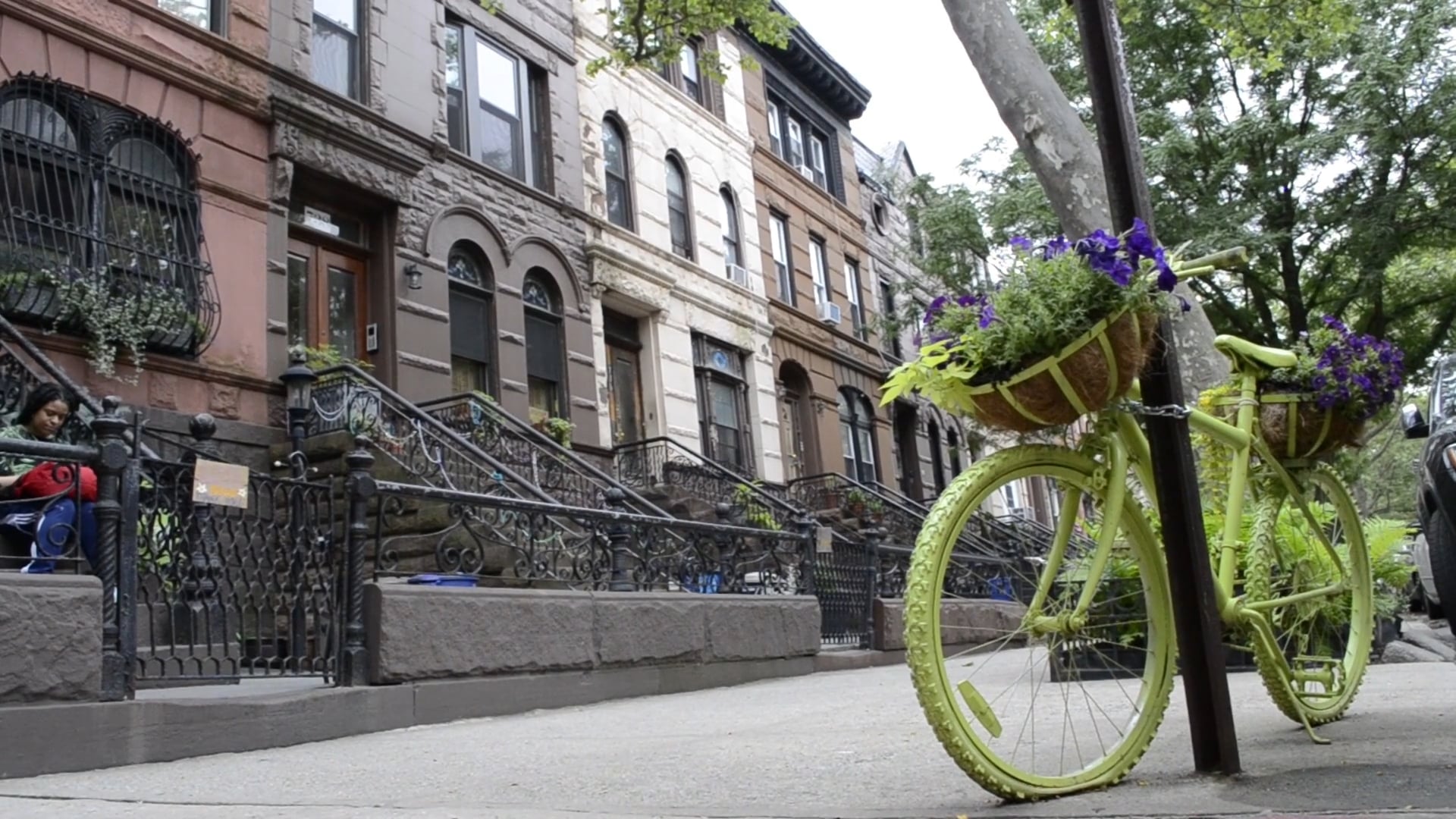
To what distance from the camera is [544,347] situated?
16672 millimetres

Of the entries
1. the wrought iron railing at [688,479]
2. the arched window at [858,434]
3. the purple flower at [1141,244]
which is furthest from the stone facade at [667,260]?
the purple flower at [1141,244]

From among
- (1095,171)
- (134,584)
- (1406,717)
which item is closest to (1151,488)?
(1406,717)

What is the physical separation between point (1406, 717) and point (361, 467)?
5399 millimetres

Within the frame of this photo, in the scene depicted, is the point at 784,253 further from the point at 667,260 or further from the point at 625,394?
the point at 625,394

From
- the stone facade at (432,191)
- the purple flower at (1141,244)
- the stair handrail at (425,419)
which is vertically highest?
the stone facade at (432,191)

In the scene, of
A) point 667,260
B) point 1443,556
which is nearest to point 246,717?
point 1443,556

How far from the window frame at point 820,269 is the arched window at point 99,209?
623 inches

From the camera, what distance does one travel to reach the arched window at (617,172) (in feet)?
62.9

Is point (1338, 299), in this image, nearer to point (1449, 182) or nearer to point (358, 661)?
point (1449, 182)

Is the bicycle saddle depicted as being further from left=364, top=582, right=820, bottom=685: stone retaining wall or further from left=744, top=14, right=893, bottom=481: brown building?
left=744, top=14, right=893, bottom=481: brown building

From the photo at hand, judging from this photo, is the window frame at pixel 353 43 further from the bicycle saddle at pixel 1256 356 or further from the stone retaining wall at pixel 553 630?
the bicycle saddle at pixel 1256 356

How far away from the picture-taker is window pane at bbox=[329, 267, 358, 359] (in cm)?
1394

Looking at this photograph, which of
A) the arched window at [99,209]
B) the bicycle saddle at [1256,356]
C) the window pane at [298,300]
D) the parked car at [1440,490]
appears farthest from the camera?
the window pane at [298,300]

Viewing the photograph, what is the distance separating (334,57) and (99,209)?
4.39 m
